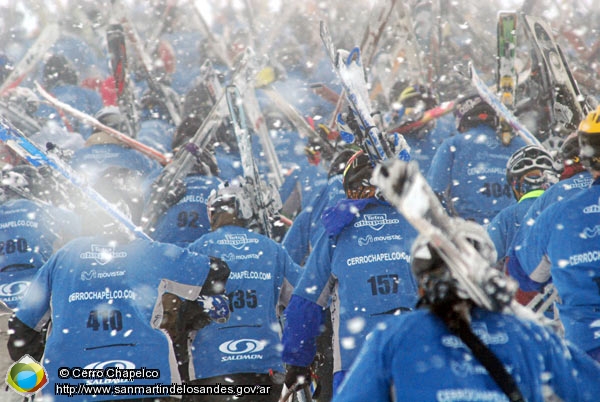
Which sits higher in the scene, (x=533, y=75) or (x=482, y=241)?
(x=533, y=75)

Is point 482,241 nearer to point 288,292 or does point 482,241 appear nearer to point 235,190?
point 288,292

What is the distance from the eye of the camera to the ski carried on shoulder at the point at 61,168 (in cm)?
479

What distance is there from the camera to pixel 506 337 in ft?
7.05

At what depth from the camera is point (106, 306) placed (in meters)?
4.09

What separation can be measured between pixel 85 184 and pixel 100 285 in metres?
1.34

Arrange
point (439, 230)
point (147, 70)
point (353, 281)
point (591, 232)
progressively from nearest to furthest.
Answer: point (439, 230) → point (591, 232) → point (353, 281) → point (147, 70)

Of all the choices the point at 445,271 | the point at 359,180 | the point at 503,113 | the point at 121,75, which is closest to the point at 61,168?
the point at 359,180

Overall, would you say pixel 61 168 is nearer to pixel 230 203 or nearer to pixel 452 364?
pixel 230 203

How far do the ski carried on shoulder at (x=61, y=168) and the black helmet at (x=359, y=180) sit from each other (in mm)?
1436

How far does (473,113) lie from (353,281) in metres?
3.04

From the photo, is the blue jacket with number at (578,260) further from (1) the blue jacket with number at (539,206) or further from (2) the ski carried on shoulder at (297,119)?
(2) the ski carried on shoulder at (297,119)

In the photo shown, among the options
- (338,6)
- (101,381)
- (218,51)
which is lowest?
(101,381)

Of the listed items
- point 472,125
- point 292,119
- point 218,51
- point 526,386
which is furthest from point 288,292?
point 218,51

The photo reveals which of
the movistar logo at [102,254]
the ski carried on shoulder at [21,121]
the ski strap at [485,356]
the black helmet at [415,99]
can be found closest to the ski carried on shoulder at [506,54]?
the black helmet at [415,99]
